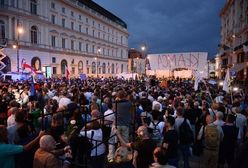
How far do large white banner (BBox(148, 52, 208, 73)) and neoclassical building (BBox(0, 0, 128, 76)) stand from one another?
55.7 feet

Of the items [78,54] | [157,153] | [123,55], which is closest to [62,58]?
[78,54]

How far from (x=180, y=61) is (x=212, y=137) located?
12368 millimetres

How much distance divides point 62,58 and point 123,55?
40178 millimetres

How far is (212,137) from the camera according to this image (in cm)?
613

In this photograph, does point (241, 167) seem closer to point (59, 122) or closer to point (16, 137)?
point (59, 122)

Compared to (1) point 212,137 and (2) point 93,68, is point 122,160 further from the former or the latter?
(2) point 93,68

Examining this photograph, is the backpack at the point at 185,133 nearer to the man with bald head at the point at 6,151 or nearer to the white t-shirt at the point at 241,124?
the white t-shirt at the point at 241,124

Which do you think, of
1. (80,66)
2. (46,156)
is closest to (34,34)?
(80,66)

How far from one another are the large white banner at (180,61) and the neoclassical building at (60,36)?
1698cm

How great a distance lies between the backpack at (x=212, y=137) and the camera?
6110mm

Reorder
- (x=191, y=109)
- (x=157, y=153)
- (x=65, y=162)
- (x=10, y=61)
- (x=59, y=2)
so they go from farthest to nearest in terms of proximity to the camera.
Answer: (x=59, y=2) → (x=10, y=61) → (x=191, y=109) → (x=65, y=162) → (x=157, y=153)

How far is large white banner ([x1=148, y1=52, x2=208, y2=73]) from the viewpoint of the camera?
17328 millimetres

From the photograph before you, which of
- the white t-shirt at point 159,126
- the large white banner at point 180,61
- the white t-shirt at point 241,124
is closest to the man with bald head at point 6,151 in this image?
the white t-shirt at point 159,126

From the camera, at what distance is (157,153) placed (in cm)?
397
